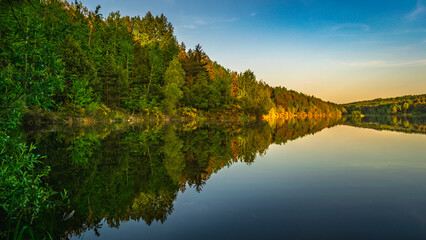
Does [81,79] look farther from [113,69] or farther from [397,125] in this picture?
[397,125]

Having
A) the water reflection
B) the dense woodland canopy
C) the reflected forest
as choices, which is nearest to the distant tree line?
the dense woodland canopy

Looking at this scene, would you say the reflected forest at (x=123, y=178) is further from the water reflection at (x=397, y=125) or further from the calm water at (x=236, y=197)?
the water reflection at (x=397, y=125)

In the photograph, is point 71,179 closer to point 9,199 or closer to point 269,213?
point 9,199

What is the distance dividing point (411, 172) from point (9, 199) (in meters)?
14.8

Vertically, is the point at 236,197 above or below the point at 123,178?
Result: below

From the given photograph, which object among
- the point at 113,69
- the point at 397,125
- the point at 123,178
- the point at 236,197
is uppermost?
the point at 113,69

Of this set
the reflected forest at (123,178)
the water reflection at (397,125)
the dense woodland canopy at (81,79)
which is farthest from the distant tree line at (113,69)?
the water reflection at (397,125)

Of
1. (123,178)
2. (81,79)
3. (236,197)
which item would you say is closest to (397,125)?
(236,197)

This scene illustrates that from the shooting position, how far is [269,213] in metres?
6.41

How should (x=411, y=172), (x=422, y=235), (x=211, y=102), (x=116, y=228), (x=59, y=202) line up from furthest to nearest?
1. (x=211, y=102)
2. (x=411, y=172)
3. (x=59, y=202)
4. (x=116, y=228)
5. (x=422, y=235)

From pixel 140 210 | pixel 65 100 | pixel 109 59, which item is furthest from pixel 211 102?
pixel 140 210

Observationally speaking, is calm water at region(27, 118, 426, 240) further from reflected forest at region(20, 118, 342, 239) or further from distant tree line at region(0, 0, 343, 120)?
distant tree line at region(0, 0, 343, 120)

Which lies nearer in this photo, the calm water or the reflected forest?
the calm water

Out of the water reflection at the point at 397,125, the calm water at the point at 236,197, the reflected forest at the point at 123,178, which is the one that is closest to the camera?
the calm water at the point at 236,197
